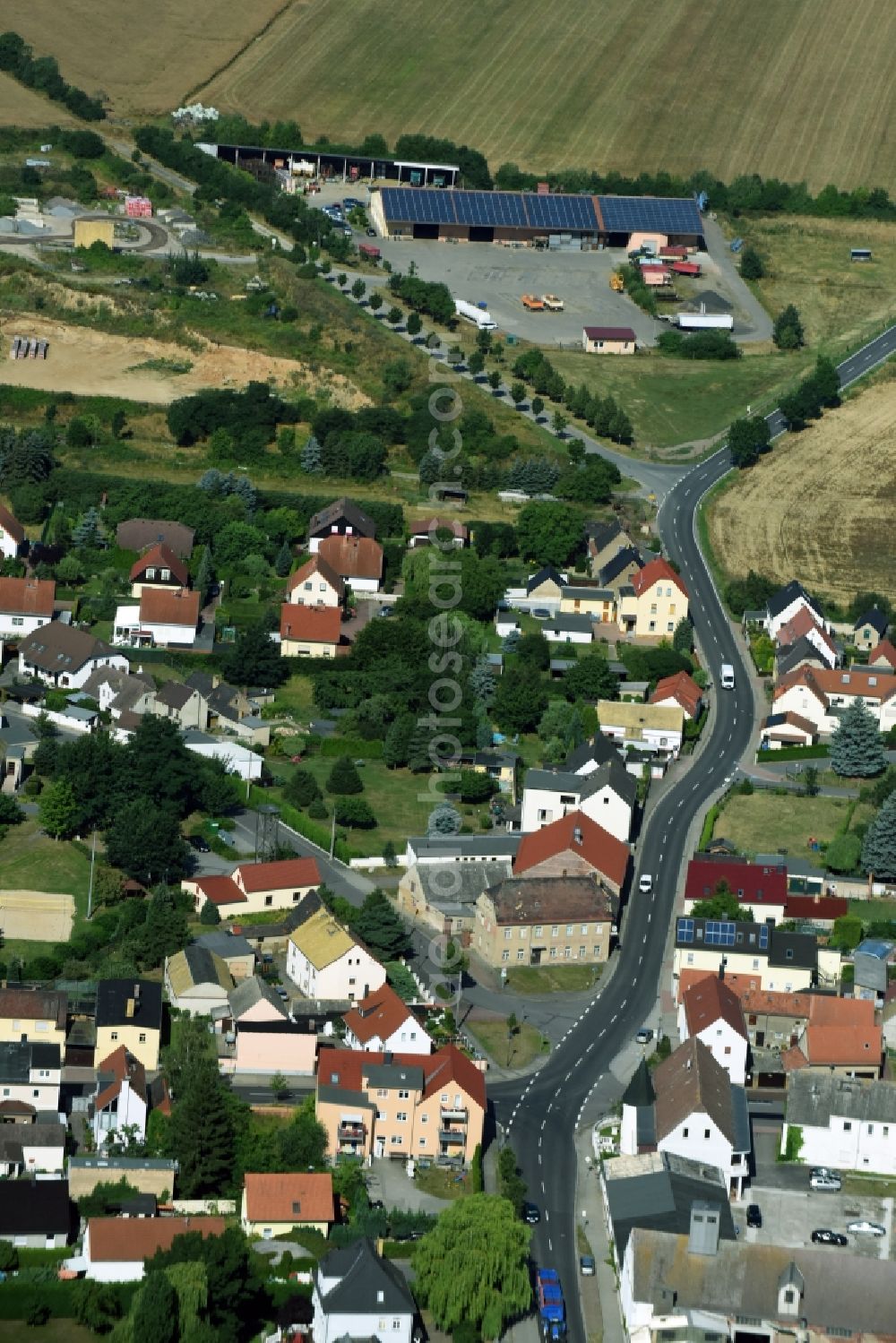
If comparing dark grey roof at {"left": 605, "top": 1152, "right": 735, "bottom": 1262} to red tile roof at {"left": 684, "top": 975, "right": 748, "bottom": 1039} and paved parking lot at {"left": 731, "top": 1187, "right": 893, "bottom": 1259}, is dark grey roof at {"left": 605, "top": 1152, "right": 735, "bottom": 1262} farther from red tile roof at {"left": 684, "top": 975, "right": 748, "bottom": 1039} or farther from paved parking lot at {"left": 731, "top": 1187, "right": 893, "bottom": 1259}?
red tile roof at {"left": 684, "top": 975, "right": 748, "bottom": 1039}

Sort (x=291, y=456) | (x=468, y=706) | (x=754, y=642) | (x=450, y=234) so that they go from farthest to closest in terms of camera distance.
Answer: (x=450, y=234) < (x=291, y=456) < (x=754, y=642) < (x=468, y=706)

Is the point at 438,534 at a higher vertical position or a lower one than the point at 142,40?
lower

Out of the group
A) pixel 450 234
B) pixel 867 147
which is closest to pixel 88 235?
pixel 450 234

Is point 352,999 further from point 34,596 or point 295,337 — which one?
point 295,337

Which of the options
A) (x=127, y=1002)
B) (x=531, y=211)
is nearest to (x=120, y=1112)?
(x=127, y=1002)

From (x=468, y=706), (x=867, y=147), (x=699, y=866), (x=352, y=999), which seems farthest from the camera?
(x=867, y=147)

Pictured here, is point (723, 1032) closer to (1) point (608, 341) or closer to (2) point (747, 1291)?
(2) point (747, 1291)

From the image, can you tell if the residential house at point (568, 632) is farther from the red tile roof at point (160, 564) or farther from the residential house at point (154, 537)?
the residential house at point (154, 537)
